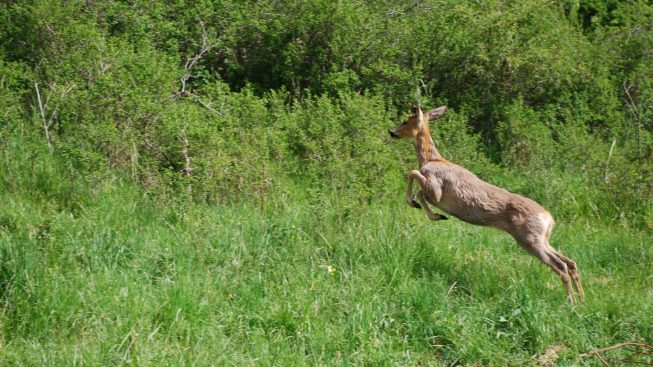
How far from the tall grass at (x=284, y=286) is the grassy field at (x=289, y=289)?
0.01m

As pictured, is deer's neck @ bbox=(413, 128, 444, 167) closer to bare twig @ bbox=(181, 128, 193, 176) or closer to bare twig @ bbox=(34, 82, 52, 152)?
bare twig @ bbox=(181, 128, 193, 176)

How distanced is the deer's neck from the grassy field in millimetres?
671

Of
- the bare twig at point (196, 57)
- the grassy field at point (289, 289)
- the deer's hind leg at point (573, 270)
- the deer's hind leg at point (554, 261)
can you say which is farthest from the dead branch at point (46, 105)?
the deer's hind leg at point (573, 270)

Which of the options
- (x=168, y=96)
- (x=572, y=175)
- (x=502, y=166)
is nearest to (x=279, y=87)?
(x=168, y=96)

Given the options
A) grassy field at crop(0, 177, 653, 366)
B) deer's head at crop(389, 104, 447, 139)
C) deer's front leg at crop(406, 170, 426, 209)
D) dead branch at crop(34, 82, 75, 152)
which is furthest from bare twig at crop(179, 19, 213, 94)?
deer's front leg at crop(406, 170, 426, 209)

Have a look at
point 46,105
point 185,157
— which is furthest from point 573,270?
point 46,105

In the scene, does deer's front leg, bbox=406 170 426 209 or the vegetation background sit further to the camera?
deer's front leg, bbox=406 170 426 209

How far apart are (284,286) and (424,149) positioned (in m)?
2.64

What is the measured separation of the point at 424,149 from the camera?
925cm

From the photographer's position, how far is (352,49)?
12117mm

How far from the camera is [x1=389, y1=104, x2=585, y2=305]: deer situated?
8.07m

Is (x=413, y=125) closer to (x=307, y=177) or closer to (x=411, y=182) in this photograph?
(x=411, y=182)

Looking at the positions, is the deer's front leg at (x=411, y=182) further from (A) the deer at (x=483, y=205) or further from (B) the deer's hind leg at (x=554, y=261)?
(B) the deer's hind leg at (x=554, y=261)

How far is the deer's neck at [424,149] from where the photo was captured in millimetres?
9203
